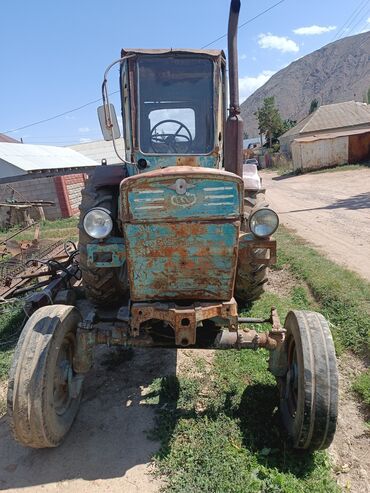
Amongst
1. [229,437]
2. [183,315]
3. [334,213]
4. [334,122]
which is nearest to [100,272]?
[183,315]

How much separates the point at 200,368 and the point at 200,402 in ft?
1.80

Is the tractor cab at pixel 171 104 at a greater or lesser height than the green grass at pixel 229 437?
greater

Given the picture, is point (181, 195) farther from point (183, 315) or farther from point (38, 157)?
point (38, 157)

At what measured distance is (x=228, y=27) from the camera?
3697 mm

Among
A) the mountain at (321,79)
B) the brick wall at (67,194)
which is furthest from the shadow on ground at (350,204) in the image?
the mountain at (321,79)

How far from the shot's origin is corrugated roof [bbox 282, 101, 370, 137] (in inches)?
1320

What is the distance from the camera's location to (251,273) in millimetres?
4465

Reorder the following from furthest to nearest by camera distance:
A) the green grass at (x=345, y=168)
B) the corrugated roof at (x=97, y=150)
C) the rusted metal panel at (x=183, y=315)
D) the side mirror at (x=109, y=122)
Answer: the corrugated roof at (x=97, y=150)
the green grass at (x=345, y=168)
the side mirror at (x=109, y=122)
the rusted metal panel at (x=183, y=315)

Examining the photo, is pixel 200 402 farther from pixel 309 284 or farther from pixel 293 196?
pixel 293 196

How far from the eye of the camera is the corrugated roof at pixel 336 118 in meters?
33.5

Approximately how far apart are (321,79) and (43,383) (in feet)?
537

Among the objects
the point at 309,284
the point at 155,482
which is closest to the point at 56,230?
the point at 309,284

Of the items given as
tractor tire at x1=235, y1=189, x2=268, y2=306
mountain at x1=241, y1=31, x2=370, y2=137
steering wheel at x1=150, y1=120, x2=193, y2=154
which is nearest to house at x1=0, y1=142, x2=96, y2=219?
steering wheel at x1=150, y1=120, x2=193, y2=154

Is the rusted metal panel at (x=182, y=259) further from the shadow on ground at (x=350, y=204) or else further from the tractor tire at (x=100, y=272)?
the shadow on ground at (x=350, y=204)
